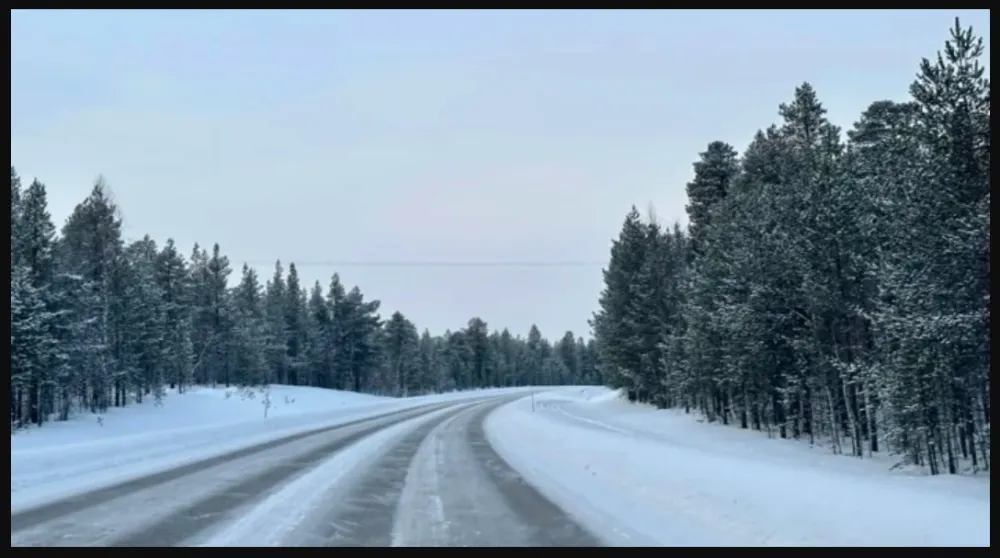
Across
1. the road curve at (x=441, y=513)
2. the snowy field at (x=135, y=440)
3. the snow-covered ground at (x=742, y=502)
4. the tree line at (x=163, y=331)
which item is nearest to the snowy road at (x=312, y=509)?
the road curve at (x=441, y=513)

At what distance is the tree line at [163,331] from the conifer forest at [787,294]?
20cm

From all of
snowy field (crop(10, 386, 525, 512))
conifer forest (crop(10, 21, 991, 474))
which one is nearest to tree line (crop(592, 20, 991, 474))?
conifer forest (crop(10, 21, 991, 474))

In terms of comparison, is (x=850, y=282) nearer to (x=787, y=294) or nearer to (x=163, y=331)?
→ (x=787, y=294)

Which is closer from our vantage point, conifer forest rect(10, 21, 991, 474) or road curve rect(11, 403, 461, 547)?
road curve rect(11, 403, 461, 547)

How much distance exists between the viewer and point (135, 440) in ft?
74.9

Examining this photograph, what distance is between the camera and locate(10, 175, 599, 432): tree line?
119ft

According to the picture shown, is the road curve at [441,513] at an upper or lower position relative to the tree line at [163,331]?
lower

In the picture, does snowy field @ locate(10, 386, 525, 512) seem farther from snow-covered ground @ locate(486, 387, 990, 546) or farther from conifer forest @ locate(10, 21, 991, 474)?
snow-covered ground @ locate(486, 387, 990, 546)

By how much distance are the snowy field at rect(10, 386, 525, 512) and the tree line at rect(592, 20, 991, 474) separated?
18294 millimetres

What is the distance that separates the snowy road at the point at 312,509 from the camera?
9102 millimetres

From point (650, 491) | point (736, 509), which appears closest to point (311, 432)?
point (650, 491)

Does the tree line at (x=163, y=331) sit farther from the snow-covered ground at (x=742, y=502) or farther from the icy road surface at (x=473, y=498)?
the snow-covered ground at (x=742, y=502)

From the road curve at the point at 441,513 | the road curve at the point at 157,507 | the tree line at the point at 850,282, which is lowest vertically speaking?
the road curve at the point at 441,513

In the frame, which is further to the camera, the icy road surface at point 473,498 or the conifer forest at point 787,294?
the conifer forest at point 787,294
